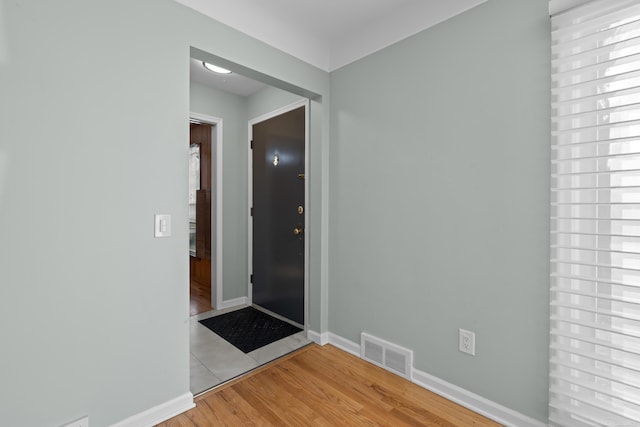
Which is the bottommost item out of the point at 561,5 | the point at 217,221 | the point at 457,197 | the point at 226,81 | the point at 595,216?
the point at 217,221

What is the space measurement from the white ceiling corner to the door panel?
669mm

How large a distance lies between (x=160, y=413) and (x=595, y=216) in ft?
8.18

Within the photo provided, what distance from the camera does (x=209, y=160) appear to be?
3816mm

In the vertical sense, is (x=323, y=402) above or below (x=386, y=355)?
below

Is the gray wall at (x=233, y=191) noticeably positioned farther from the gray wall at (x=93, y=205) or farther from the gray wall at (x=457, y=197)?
the gray wall at (x=93, y=205)

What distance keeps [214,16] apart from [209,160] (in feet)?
6.93

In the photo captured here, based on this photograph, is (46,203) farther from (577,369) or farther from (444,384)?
(577,369)

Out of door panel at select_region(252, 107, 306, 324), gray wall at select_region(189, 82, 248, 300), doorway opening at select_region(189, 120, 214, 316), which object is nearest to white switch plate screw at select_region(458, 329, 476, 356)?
door panel at select_region(252, 107, 306, 324)

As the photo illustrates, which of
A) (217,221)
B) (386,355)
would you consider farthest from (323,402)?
(217,221)

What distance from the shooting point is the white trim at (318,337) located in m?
2.66

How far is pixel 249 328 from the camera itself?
2.98 m

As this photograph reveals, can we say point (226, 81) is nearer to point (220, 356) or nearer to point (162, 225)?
point (162, 225)

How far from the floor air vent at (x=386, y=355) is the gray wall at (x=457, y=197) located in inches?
2.3

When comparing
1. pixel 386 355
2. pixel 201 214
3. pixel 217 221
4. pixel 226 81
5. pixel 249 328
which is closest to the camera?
pixel 386 355
